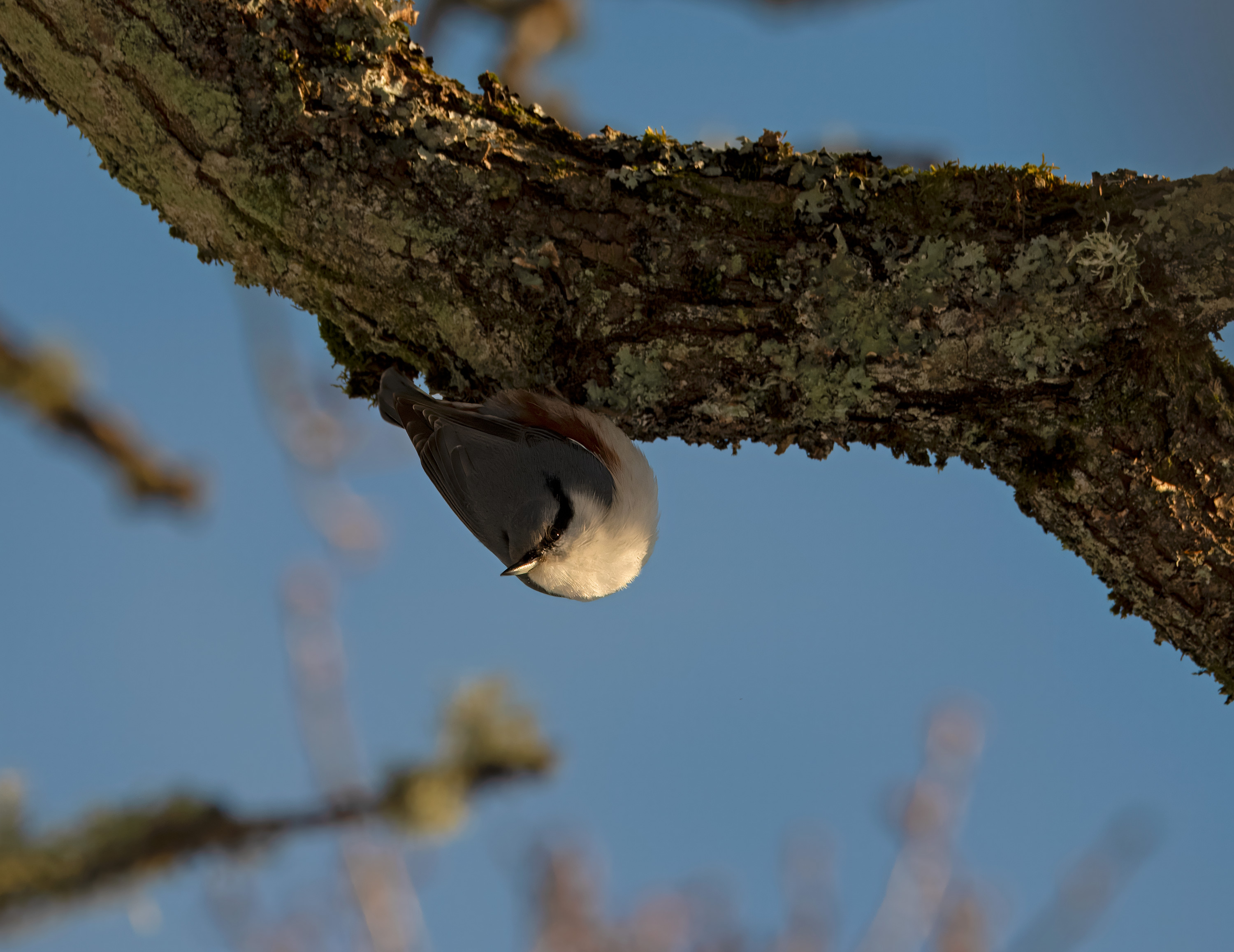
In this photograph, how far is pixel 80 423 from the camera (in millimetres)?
3207

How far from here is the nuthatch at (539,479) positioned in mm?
2676

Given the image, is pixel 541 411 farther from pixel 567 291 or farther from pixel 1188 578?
pixel 1188 578

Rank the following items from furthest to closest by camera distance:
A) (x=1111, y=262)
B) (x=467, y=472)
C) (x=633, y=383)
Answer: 1. (x=467, y=472)
2. (x=633, y=383)
3. (x=1111, y=262)

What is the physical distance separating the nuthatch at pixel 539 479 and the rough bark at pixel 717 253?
13.5 inches

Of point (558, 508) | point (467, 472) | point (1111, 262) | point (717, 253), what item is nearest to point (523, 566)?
point (558, 508)

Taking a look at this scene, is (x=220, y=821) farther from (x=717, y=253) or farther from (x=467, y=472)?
(x=717, y=253)

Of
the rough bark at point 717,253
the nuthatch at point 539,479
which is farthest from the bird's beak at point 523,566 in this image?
the rough bark at point 717,253

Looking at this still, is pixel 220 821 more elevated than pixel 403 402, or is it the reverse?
pixel 403 402

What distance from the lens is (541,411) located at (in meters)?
2.61

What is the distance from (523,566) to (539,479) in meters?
0.30

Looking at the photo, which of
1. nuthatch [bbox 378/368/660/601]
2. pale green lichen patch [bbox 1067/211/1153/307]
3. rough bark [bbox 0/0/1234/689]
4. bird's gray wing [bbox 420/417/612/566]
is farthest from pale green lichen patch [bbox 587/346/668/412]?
pale green lichen patch [bbox 1067/211/1153/307]

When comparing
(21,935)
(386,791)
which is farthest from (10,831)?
(386,791)

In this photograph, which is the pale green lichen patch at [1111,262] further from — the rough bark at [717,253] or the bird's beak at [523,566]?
the bird's beak at [523,566]

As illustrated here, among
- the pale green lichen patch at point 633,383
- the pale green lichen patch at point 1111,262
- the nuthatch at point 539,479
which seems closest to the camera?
the pale green lichen patch at point 1111,262
